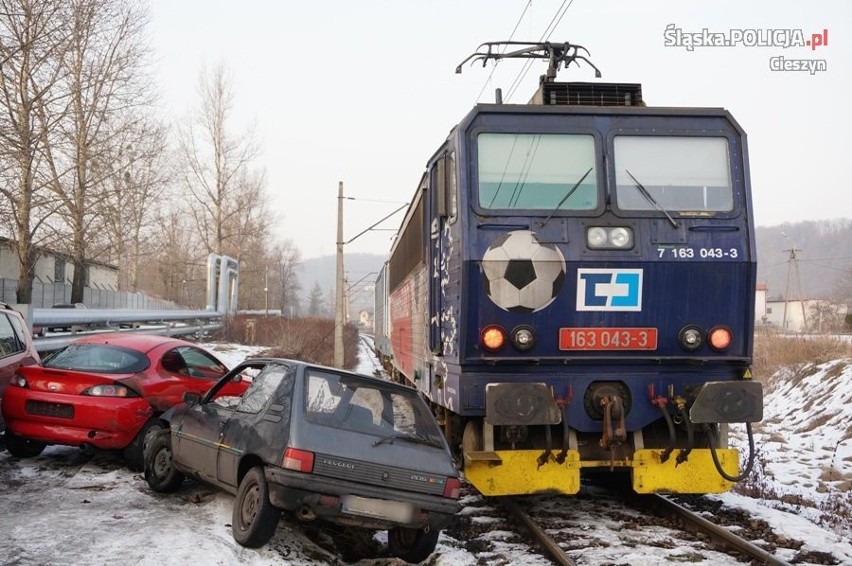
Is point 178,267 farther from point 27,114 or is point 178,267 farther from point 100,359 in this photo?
point 100,359

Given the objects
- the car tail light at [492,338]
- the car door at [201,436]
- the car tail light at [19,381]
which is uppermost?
the car tail light at [492,338]

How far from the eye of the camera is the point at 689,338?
6.96 metres

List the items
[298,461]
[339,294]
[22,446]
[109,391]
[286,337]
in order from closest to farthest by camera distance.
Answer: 1. [298,461]
2. [109,391]
3. [22,446]
4. [339,294]
5. [286,337]

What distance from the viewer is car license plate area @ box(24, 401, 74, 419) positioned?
8.08m

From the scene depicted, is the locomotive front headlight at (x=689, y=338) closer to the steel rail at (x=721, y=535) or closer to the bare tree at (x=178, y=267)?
the steel rail at (x=721, y=535)

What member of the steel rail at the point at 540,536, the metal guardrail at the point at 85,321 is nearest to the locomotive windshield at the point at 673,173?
the steel rail at the point at 540,536

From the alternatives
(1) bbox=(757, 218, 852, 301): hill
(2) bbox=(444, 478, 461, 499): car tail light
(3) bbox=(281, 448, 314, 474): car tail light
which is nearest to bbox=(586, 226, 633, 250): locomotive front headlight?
(2) bbox=(444, 478, 461, 499): car tail light

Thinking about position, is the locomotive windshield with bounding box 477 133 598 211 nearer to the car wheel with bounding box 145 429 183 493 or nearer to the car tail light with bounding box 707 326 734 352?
the car tail light with bounding box 707 326 734 352

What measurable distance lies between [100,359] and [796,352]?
18.7 m

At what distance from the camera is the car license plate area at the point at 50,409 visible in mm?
8078

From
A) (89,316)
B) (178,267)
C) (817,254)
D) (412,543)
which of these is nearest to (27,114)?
(89,316)

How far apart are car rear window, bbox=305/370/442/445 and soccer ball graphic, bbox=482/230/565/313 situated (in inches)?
45.8

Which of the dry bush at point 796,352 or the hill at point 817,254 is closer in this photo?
the dry bush at point 796,352

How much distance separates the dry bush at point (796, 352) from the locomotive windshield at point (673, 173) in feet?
47.9
